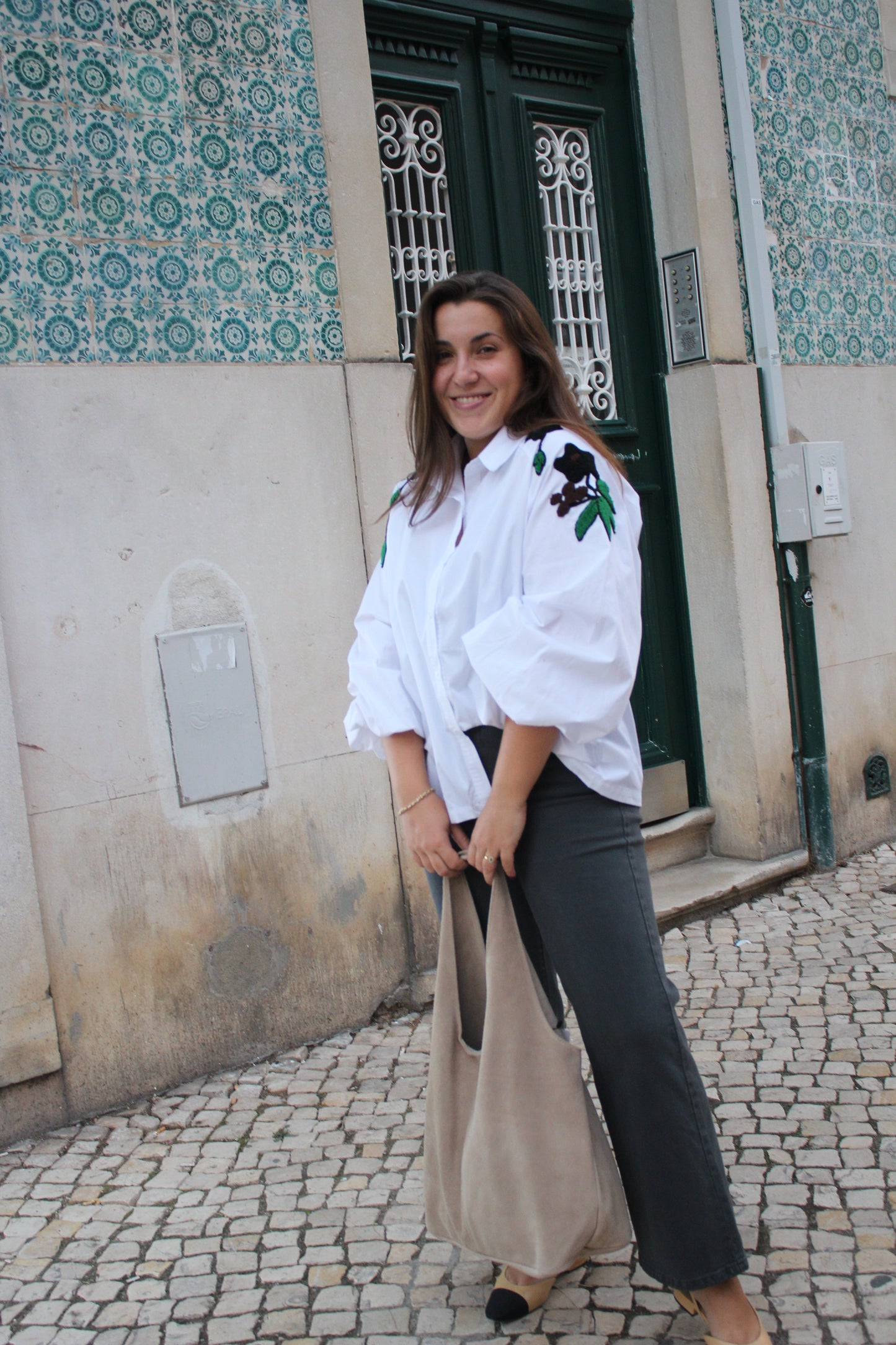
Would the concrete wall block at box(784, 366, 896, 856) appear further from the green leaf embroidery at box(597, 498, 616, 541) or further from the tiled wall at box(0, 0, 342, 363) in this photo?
the green leaf embroidery at box(597, 498, 616, 541)

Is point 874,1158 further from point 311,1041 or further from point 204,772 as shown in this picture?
point 204,772

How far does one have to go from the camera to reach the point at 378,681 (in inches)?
84.2

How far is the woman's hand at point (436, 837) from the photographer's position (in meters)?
2.03

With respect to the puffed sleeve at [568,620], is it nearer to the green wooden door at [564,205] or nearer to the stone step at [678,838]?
the green wooden door at [564,205]

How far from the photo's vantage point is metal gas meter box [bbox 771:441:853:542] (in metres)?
4.77

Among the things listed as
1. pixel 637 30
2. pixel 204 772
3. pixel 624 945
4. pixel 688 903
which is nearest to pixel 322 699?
pixel 204 772

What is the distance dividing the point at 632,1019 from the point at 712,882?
2.74 meters

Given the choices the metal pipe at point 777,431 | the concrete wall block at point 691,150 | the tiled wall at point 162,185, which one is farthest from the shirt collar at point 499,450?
the metal pipe at point 777,431

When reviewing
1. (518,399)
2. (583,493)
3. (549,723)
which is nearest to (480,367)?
(518,399)

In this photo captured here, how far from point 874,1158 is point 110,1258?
1682mm

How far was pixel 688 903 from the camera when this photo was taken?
172 inches

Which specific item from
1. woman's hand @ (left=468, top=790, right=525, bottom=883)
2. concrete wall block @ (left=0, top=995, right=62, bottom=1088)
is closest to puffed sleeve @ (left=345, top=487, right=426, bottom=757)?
woman's hand @ (left=468, top=790, right=525, bottom=883)

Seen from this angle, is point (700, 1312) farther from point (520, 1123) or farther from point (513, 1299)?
point (520, 1123)

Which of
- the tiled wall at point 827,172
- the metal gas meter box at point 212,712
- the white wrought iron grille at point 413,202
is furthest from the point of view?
the tiled wall at point 827,172
